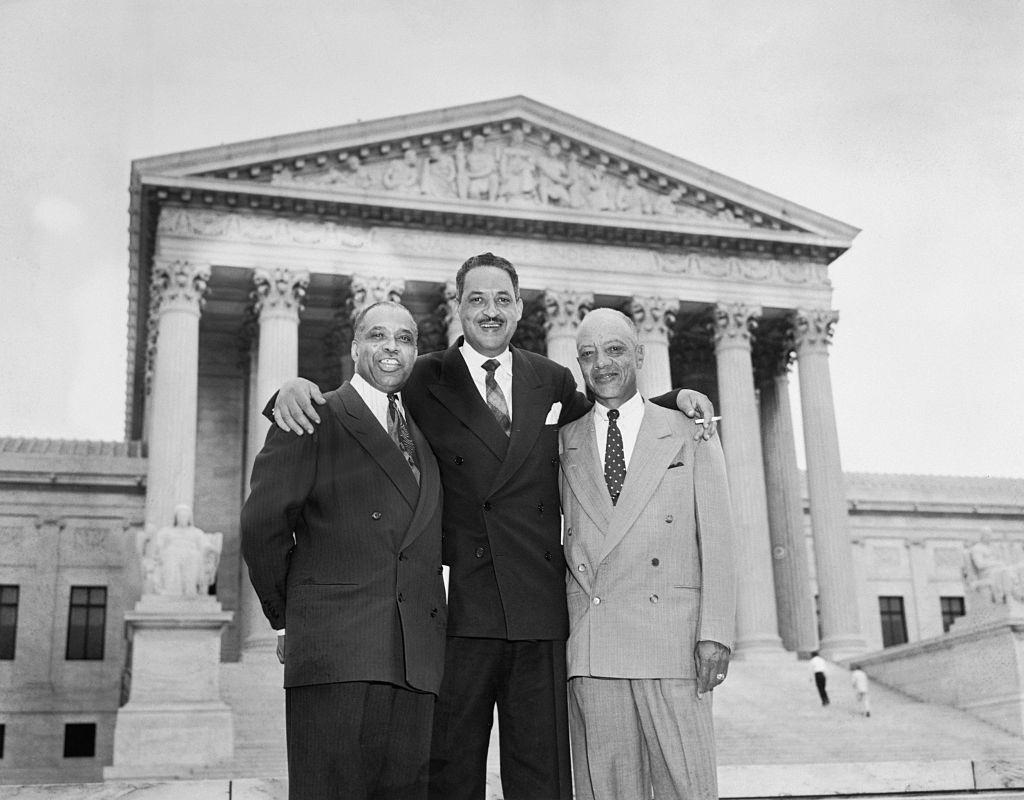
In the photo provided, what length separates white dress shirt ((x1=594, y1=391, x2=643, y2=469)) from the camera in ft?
21.9

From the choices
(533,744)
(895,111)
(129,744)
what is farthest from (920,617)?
(533,744)

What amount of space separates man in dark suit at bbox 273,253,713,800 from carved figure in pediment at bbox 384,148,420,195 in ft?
96.3

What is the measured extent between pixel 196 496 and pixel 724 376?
665 inches

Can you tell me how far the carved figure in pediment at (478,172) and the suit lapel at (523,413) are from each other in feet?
97.7

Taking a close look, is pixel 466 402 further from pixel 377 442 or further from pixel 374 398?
pixel 377 442

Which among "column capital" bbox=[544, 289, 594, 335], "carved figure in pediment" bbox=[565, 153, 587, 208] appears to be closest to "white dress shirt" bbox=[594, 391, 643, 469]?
"column capital" bbox=[544, 289, 594, 335]

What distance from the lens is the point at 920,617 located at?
48.3 meters

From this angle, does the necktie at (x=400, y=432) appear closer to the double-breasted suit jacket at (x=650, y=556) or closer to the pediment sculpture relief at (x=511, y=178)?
the double-breasted suit jacket at (x=650, y=556)

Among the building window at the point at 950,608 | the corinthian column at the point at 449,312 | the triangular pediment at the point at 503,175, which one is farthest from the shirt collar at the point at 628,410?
the building window at the point at 950,608

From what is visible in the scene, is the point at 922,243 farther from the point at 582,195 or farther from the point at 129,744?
the point at 129,744

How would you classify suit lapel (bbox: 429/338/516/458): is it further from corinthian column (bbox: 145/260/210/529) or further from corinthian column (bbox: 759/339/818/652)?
corinthian column (bbox: 759/339/818/652)

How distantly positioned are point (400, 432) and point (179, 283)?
28221 millimetres

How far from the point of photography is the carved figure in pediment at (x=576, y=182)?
122ft

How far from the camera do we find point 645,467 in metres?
6.48
